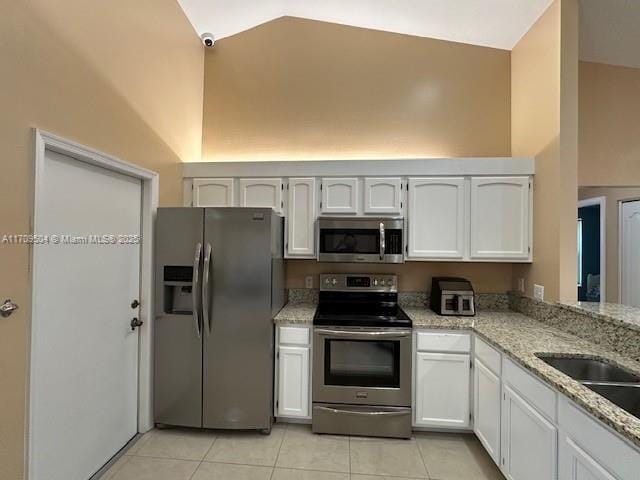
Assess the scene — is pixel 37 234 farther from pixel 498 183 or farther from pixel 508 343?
pixel 498 183

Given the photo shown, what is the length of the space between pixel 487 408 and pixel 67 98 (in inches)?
125

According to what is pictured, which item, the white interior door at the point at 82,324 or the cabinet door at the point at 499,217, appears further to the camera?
the cabinet door at the point at 499,217

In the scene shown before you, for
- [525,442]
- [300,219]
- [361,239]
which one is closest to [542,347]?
[525,442]

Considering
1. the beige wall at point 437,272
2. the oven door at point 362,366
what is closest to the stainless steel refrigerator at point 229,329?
the oven door at point 362,366

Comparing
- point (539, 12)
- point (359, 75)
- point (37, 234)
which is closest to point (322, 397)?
point (37, 234)

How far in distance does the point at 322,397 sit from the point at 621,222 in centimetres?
308

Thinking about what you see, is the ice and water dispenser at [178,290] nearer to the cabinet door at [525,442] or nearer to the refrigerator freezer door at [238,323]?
the refrigerator freezer door at [238,323]

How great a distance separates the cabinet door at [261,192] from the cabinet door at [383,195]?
804 mm

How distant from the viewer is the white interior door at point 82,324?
1.61 m


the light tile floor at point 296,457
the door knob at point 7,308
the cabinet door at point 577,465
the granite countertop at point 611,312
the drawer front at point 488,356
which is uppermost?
the door knob at point 7,308

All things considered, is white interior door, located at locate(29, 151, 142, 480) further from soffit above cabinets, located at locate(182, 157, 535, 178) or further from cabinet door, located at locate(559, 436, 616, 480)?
cabinet door, located at locate(559, 436, 616, 480)

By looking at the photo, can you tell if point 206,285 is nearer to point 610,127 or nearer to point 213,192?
point 213,192

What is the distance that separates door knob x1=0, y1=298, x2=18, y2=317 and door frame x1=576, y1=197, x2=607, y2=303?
413cm

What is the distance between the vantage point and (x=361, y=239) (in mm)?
2771
